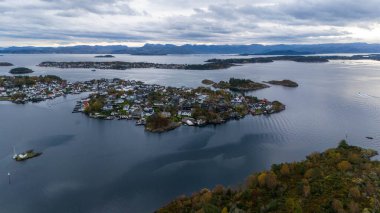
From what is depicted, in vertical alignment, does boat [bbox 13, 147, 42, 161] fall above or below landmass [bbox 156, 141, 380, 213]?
below

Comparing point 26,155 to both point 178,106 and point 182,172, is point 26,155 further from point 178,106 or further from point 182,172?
point 178,106

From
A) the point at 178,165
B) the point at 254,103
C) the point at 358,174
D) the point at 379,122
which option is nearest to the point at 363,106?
the point at 379,122

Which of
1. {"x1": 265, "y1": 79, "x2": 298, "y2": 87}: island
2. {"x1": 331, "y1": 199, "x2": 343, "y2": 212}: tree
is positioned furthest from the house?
{"x1": 265, "y1": 79, "x2": 298, "y2": 87}: island

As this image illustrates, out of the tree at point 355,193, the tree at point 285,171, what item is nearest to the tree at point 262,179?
the tree at point 285,171

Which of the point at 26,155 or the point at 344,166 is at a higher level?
the point at 344,166

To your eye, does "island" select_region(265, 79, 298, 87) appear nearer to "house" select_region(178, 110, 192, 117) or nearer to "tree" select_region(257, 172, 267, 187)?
"house" select_region(178, 110, 192, 117)

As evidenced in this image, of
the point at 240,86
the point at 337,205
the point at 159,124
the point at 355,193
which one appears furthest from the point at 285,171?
the point at 240,86
